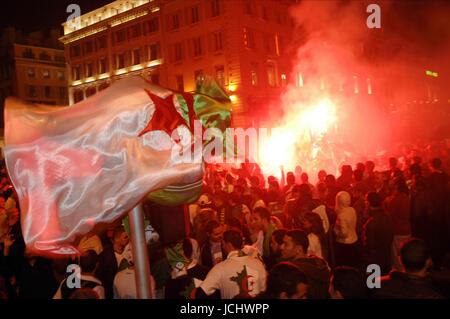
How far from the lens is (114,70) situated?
3806 centimetres

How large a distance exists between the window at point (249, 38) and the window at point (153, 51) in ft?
28.9

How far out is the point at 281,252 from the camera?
4.39 meters

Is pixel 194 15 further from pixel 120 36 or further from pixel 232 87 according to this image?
pixel 120 36

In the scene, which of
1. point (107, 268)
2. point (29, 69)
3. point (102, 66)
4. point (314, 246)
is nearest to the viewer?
point (107, 268)

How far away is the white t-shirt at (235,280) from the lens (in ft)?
12.1

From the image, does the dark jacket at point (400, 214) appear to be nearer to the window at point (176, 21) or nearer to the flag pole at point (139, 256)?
the flag pole at point (139, 256)

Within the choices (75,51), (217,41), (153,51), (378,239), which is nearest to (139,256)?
(378,239)

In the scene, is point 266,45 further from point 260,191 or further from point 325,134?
point 260,191

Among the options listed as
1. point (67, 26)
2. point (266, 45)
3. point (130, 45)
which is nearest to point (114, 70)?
point (130, 45)

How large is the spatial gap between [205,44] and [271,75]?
5.45m

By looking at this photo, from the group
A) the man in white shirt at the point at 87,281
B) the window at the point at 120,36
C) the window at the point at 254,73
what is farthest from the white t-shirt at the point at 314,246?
the window at the point at 120,36

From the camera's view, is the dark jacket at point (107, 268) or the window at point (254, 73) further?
the window at point (254, 73)

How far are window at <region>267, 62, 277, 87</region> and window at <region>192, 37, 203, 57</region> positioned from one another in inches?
203

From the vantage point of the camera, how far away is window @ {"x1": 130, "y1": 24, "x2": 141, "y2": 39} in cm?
3519
